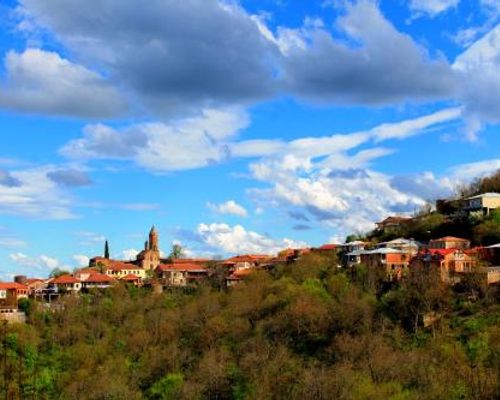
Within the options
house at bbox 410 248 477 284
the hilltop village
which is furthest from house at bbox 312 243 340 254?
house at bbox 410 248 477 284

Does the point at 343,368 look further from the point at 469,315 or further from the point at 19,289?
the point at 19,289

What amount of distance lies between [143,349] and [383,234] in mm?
40571

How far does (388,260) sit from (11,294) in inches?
1730

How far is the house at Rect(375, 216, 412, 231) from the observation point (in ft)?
301

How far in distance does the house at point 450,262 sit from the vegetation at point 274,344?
14.1 feet

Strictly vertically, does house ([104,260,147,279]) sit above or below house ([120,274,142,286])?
above

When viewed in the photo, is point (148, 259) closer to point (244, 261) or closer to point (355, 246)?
point (244, 261)

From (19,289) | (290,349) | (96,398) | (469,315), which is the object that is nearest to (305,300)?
(290,349)

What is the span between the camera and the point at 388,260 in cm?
7012

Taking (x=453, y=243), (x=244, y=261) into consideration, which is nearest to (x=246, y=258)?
(x=244, y=261)

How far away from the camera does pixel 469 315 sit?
5178 cm

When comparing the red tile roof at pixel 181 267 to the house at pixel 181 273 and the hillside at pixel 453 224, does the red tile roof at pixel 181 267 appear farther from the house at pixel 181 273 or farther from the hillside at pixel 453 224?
the hillside at pixel 453 224

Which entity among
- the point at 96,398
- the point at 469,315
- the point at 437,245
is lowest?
the point at 96,398

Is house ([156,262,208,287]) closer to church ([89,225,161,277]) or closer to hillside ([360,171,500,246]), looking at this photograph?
church ([89,225,161,277])
